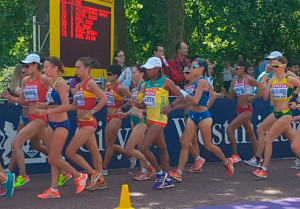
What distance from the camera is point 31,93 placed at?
982 centimetres

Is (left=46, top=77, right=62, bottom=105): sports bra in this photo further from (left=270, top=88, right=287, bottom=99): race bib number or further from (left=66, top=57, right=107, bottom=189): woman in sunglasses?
(left=270, top=88, right=287, bottom=99): race bib number

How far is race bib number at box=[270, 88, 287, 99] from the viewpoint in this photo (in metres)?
10.6

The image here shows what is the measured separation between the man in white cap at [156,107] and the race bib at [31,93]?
1.73 m

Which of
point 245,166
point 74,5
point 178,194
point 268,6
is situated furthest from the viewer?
point 268,6

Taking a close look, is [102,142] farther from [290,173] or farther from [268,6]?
[268,6]

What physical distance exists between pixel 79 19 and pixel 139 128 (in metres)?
5.72

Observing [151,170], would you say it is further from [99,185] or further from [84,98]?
[84,98]

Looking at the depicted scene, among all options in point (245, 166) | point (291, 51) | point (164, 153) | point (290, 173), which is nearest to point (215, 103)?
point (245, 166)

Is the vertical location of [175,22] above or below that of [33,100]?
above

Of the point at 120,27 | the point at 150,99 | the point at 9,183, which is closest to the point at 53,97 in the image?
the point at 9,183

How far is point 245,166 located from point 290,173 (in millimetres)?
1226

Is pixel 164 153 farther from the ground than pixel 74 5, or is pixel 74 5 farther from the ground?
pixel 74 5

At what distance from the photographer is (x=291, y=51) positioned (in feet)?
103

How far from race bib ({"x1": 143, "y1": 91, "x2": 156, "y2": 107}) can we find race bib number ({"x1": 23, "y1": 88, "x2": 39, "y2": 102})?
5.62 ft
